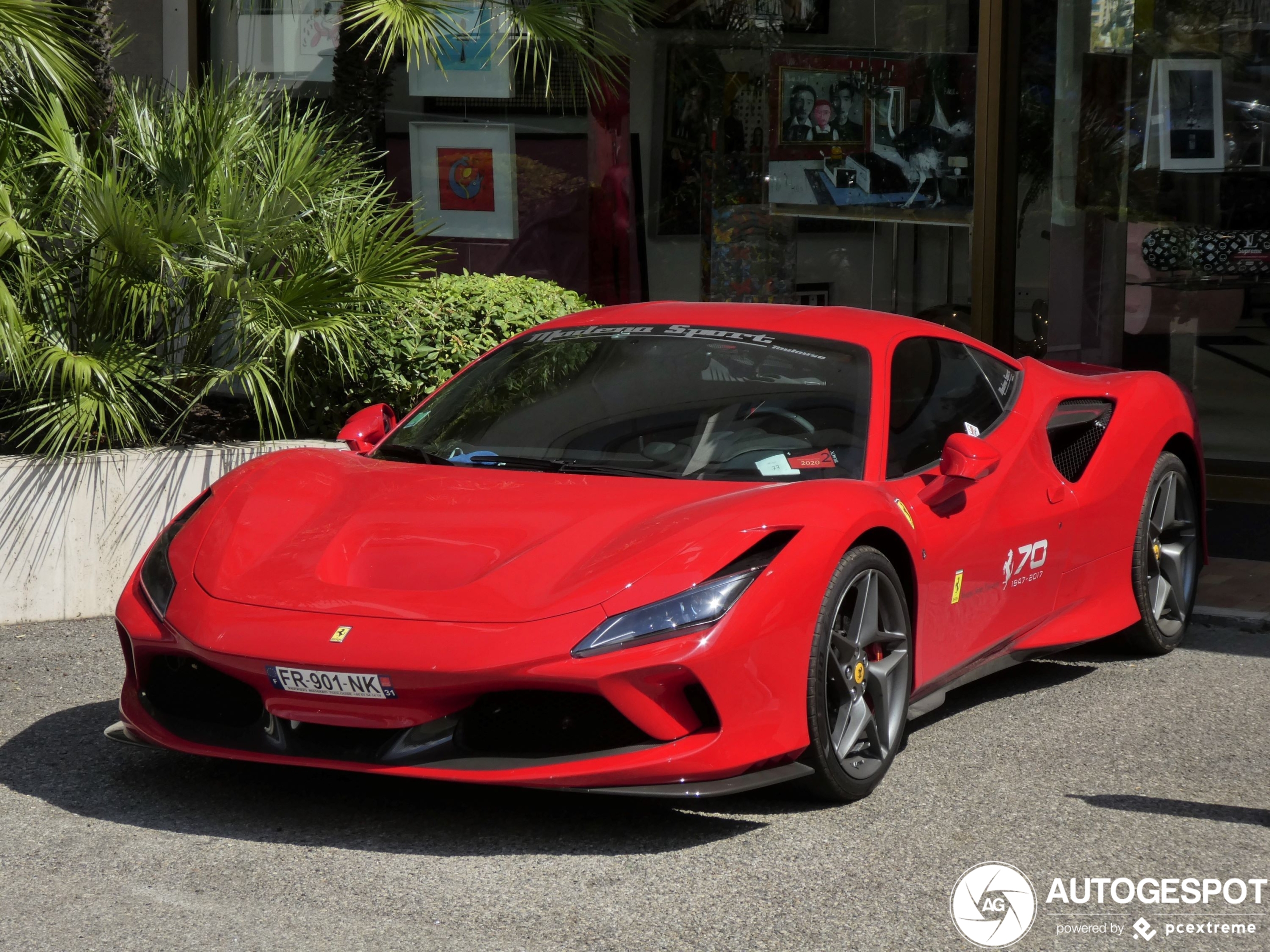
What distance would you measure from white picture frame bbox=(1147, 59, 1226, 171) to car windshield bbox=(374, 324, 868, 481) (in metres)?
5.53

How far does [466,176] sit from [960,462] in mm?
7230

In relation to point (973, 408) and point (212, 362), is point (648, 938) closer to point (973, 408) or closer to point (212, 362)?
point (973, 408)

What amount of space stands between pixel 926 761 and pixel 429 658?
1580 millimetres

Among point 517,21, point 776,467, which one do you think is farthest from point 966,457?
point 517,21

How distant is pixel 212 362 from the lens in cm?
712

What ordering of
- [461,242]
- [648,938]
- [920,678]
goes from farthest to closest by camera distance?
[461,242], [920,678], [648,938]

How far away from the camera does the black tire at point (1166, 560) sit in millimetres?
5660

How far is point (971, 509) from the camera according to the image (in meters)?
4.72

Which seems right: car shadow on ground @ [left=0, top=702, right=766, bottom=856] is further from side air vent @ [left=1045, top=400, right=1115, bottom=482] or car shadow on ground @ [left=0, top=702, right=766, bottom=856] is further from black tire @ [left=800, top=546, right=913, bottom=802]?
side air vent @ [left=1045, top=400, right=1115, bottom=482]

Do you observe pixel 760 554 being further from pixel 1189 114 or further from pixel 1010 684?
pixel 1189 114

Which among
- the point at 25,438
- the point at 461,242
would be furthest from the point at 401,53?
the point at 25,438

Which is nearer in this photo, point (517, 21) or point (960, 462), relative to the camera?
point (960, 462)

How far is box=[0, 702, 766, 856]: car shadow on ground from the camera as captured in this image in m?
3.81

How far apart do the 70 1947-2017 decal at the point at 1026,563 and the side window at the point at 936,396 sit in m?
0.39
